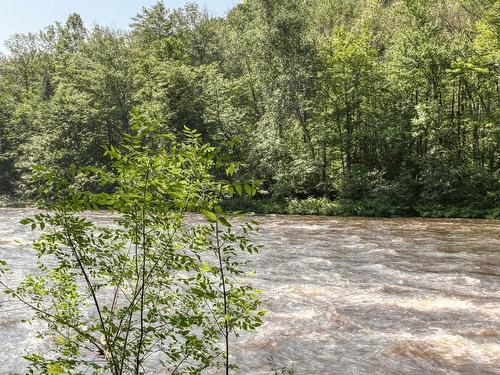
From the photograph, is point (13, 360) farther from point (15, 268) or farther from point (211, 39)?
point (211, 39)

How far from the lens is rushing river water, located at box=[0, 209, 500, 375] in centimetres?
774

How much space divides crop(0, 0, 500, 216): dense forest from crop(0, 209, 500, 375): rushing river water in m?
12.1

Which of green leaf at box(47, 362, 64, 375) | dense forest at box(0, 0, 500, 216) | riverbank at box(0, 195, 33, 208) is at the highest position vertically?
dense forest at box(0, 0, 500, 216)

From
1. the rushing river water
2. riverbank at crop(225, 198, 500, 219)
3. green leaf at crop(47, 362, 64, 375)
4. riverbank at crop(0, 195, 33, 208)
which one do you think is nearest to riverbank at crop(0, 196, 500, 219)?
riverbank at crop(225, 198, 500, 219)

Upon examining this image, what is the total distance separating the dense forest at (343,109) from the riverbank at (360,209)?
4.6 inches

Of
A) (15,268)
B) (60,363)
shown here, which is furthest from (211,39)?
(60,363)

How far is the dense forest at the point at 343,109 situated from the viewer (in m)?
29.5

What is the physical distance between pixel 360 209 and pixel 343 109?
355 inches

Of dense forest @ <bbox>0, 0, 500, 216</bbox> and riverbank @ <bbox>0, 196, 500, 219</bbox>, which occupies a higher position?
dense forest @ <bbox>0, 0, 500, 216</bbox>

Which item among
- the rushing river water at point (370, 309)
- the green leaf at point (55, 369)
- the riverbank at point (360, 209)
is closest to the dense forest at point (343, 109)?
the riverbank at point (360, 209)

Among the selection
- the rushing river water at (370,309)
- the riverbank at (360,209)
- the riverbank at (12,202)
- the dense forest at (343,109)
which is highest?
the dense forest at (343,109)

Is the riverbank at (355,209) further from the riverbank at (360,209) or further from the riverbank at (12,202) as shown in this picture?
the riverbank at (12,202)

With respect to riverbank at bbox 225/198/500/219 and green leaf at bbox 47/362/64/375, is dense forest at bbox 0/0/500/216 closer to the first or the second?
riverbank at bbox 225/198/500/219

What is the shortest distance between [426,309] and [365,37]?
1107 inches
